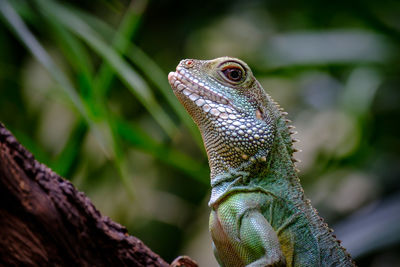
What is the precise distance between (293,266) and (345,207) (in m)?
4.02

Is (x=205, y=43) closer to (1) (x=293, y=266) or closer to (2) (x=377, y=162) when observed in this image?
(2) (x=377, y=162)

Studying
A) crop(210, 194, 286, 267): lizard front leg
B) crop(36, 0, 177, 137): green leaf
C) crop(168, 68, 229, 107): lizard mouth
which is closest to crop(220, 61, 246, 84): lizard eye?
crop(168, 68, 229, 107): lizard mouth

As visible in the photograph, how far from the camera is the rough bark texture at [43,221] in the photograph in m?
1.78

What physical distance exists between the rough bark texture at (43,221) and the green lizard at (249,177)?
0.72 metres

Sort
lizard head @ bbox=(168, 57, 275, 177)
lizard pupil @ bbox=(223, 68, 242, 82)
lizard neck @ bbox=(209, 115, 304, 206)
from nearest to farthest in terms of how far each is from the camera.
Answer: lizard neck @ bbox=(209, 115, 304, 206)
lizard head @ bbox=(168, 57, 275, 177)
lizard pupil @ bbox=(223, 68, 242, 82)

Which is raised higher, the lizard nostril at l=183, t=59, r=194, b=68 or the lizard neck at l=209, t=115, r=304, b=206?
the lizard nostril at l=183, t=59, r=194, b=68

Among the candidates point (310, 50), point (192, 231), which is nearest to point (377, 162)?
point (310, 50)

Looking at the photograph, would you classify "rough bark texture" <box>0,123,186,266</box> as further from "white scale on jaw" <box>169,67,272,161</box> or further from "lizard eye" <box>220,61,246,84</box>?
"lizard eye" <box>220,61,246,84</box>

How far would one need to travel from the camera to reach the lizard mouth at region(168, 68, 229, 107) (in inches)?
114

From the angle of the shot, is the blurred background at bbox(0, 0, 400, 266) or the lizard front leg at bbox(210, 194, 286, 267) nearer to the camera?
the lizard front leg at bbox(210, 194, 286, 267)

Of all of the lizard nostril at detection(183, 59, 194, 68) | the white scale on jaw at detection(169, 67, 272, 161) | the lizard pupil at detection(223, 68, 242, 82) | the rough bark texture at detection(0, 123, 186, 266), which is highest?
the lizard nostril at detection(183, 59, 194, 68)

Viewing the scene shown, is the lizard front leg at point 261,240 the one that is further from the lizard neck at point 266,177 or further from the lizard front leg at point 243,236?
the lizard neck at point 266,177

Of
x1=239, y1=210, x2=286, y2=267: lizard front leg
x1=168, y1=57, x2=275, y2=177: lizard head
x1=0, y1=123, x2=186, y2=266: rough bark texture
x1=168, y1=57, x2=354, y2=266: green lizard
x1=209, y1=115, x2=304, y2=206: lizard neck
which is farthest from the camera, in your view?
x1=168, y1=57, x2=275, y2=177: lizard head

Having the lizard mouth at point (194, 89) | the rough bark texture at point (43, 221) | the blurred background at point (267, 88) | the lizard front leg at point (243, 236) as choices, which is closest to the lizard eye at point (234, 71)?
the lizard mouth at point (194, 89)
